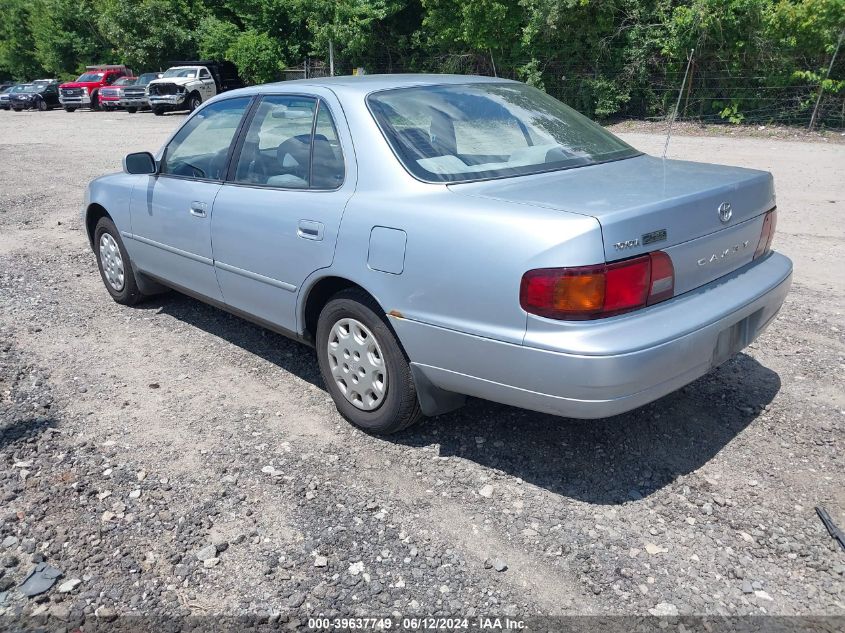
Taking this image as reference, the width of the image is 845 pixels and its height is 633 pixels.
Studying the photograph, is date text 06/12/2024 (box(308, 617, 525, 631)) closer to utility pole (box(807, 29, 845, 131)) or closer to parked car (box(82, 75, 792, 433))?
parked car (box(82, 75, 792, 433))

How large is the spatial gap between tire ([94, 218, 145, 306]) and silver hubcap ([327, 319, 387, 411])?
2578 millimetres

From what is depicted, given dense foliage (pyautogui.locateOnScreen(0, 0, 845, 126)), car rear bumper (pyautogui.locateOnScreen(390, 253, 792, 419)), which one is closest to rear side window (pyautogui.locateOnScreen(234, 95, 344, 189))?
car rear bumper (pyautogui.locateOnScreen(390, 253, 792, 419))

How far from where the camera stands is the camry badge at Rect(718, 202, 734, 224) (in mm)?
3270

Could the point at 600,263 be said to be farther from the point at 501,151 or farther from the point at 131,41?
the point at 131,41

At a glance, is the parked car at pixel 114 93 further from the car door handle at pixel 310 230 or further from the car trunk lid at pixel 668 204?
the car trunk lid at pixel 668 204

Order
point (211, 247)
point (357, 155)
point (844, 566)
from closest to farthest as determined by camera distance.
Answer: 1. point (844, 566)
2. point (357, 155)
3. point (211, 247)

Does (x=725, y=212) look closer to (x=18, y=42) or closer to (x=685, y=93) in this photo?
(x=685, y=93)

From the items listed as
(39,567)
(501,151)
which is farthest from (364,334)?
(39,567)

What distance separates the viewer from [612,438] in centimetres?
374

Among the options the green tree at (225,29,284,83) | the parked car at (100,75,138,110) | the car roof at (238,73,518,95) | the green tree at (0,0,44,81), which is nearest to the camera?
the car roof at (238,73,518,95)

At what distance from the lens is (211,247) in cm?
450

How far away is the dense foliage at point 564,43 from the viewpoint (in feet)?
58.3

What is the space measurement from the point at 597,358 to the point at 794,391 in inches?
78.9

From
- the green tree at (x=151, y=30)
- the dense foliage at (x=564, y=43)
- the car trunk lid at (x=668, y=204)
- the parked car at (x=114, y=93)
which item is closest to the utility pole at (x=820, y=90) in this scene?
the dense foliage at (x=564, y=43)
